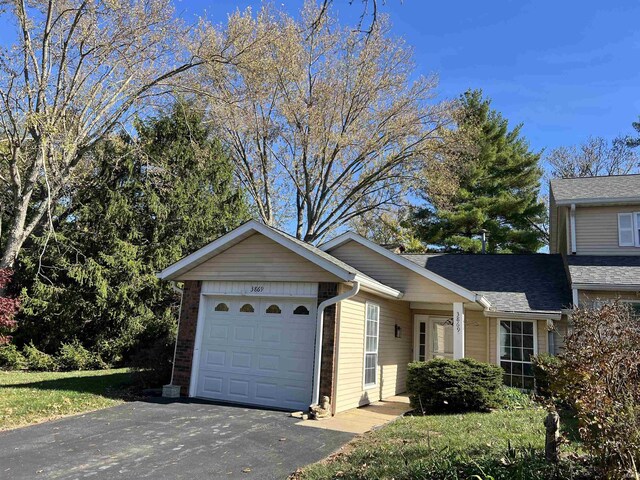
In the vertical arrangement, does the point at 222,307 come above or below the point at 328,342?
above

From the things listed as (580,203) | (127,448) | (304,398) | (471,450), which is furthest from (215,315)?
(580,203)

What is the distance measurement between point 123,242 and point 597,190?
16.5 metres

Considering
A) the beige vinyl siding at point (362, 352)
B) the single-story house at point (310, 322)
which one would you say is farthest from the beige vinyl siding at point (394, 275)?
the beige vinyl siding at point (362, 352)

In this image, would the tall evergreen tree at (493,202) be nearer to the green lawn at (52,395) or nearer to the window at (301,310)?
the window at (301,310)

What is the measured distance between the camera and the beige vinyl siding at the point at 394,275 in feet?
38.3

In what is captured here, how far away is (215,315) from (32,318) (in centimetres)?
899

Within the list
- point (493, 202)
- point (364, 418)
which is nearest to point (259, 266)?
point (364, 418)

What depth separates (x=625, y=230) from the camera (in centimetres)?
1450

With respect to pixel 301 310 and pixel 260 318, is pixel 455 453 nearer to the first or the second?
pixel 301 310

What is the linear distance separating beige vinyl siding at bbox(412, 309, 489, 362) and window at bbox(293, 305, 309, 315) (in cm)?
594

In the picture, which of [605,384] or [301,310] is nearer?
[605,384]

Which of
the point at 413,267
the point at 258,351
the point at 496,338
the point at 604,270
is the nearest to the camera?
the point at 258,351

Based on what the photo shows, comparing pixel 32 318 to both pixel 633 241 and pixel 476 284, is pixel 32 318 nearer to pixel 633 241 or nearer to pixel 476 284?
pixel 476 284

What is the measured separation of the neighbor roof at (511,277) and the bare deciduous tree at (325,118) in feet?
20.0
